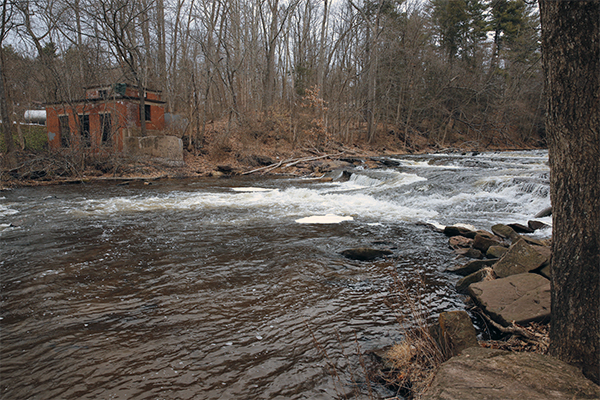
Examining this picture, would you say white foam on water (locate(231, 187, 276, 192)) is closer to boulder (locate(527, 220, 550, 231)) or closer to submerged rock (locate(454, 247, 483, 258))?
submerged rock (locate(454, 247, 483, 258))

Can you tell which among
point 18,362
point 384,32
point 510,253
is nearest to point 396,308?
point 510,253

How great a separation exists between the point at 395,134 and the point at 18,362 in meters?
34.9

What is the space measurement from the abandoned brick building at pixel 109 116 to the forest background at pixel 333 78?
4.40ft

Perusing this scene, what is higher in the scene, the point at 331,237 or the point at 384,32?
the point at 384,32

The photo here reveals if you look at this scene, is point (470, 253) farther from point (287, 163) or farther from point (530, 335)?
point (287, 163)

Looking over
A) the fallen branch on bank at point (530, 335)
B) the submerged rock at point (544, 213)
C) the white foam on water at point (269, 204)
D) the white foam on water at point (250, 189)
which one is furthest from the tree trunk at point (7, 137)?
the submerged rock at point (544, 213)

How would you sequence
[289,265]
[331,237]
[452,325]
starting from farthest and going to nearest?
1. [331,237]
2. [289,265]
3. [452,325]

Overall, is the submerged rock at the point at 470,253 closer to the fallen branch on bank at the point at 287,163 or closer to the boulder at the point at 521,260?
the boulder at the point at 521,260

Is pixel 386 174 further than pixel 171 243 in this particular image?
Yes

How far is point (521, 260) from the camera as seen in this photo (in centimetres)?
481

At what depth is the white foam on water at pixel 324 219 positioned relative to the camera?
376 inches

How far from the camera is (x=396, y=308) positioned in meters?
4.61

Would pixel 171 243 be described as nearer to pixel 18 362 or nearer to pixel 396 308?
pixel 18 362

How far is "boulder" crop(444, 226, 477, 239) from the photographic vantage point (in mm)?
7586
